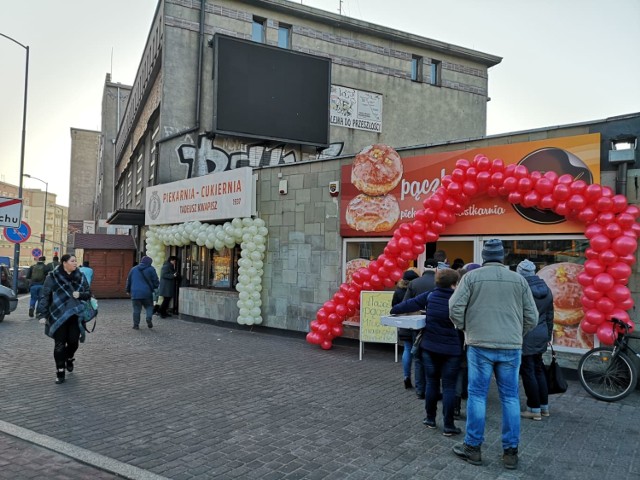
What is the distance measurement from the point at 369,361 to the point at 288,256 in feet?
11.7

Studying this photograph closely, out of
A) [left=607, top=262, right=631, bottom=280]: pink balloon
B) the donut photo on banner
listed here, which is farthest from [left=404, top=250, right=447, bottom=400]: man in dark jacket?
the donut photo on banner

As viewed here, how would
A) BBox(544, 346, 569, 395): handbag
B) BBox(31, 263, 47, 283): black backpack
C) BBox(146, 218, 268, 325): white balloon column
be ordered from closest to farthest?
BBox(544, 346, 569, 395): handbag → BBox(146, 218, 268, 325): white balloon column → BBox(31, 263, 47, 283): black backpack

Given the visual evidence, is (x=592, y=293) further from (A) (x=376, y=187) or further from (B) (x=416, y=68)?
(B) (x=416, y=68)

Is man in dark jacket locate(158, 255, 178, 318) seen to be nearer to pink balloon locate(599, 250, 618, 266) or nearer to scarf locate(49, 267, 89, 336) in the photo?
scarf locate(49, 267, 89, 336)

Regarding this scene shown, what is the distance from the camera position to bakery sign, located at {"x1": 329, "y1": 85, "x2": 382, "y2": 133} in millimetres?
19172

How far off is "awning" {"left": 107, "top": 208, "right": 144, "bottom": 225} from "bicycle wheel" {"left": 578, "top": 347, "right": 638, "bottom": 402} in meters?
15.5

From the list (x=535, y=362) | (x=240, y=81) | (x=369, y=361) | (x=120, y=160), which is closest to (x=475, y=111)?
(x=240, y=81)

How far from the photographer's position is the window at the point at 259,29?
1819 centimetres

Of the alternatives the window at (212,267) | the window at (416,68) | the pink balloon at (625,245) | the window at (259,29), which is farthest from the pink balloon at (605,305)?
the window at (416,68)

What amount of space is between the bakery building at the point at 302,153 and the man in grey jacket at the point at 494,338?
3.95 metres

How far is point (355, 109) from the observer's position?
19.8 meters

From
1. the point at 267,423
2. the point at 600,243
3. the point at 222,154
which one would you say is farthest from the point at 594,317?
the point at 222,154

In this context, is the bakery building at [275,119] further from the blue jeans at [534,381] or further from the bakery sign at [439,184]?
the blue jeans at [534,381]

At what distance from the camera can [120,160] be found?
3669 cm
